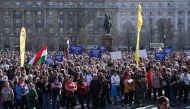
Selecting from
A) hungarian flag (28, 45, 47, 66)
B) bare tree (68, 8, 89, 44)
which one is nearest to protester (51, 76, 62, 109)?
hungarian flag (28, 45, 47, 66)

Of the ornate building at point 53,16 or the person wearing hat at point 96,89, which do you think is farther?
the ornate building at point 53,16

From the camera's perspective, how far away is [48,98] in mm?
15047

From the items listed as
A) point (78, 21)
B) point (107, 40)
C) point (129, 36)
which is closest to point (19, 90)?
point (107, 40)

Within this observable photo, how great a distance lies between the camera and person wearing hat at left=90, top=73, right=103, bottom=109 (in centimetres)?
1520

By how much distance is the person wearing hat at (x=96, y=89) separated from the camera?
15.2m

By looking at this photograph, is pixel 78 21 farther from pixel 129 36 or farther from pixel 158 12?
pixel 158 12

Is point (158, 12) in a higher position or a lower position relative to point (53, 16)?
higher

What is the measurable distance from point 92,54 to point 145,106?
8.43 metres

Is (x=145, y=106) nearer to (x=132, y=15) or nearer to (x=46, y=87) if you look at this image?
(x=46, y=87)

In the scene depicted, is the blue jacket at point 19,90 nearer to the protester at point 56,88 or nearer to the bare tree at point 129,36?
the protester at point 56,88

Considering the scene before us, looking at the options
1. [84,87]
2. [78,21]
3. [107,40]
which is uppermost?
[78,21]

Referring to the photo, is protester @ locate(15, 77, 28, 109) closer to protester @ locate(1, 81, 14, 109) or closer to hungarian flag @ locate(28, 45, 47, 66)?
protester @ locate(1, 81, 14, 109)

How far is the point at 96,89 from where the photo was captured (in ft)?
49.9

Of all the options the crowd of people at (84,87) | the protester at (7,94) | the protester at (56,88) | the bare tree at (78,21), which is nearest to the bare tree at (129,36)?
the bare tree at (78,21)
